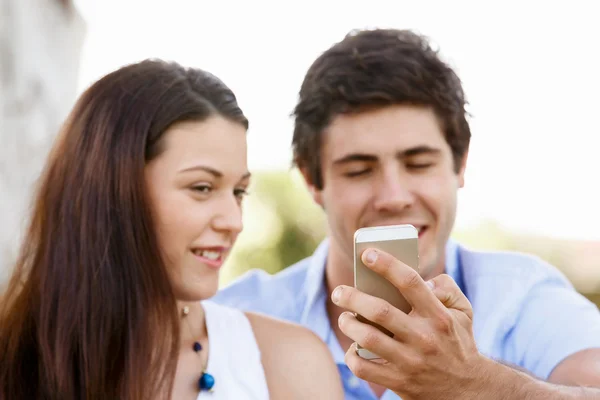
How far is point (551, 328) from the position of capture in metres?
3.14

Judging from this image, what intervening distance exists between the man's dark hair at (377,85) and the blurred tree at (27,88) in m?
2.20

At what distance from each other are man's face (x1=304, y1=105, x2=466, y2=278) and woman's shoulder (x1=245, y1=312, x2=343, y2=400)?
1.91 feet

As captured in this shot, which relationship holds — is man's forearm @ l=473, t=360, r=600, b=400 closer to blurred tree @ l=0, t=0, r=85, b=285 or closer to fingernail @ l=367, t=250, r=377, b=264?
fingernail @ l=367, t=250, r=377, b=264

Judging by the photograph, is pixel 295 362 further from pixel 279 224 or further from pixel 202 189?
pixel 279 224

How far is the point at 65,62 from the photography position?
547cm

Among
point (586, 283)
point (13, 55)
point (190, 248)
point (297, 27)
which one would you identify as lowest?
point (586, 283)

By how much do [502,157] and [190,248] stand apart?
29.4 ft

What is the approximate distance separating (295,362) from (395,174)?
0.89 meters

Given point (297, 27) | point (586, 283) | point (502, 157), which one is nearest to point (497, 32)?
point (502, 157)

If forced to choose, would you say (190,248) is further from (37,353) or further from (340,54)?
(340,54)

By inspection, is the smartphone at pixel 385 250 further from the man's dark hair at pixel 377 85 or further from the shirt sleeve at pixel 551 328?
the man's dark hair at pixel 377 85

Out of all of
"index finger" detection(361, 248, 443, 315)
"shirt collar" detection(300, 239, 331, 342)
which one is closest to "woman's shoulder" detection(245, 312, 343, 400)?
"shirt collar" detection(300, 239, 331, 342)

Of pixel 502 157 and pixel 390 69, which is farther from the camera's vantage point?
pixel 502 157

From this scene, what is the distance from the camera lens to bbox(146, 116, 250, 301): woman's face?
271 cm
